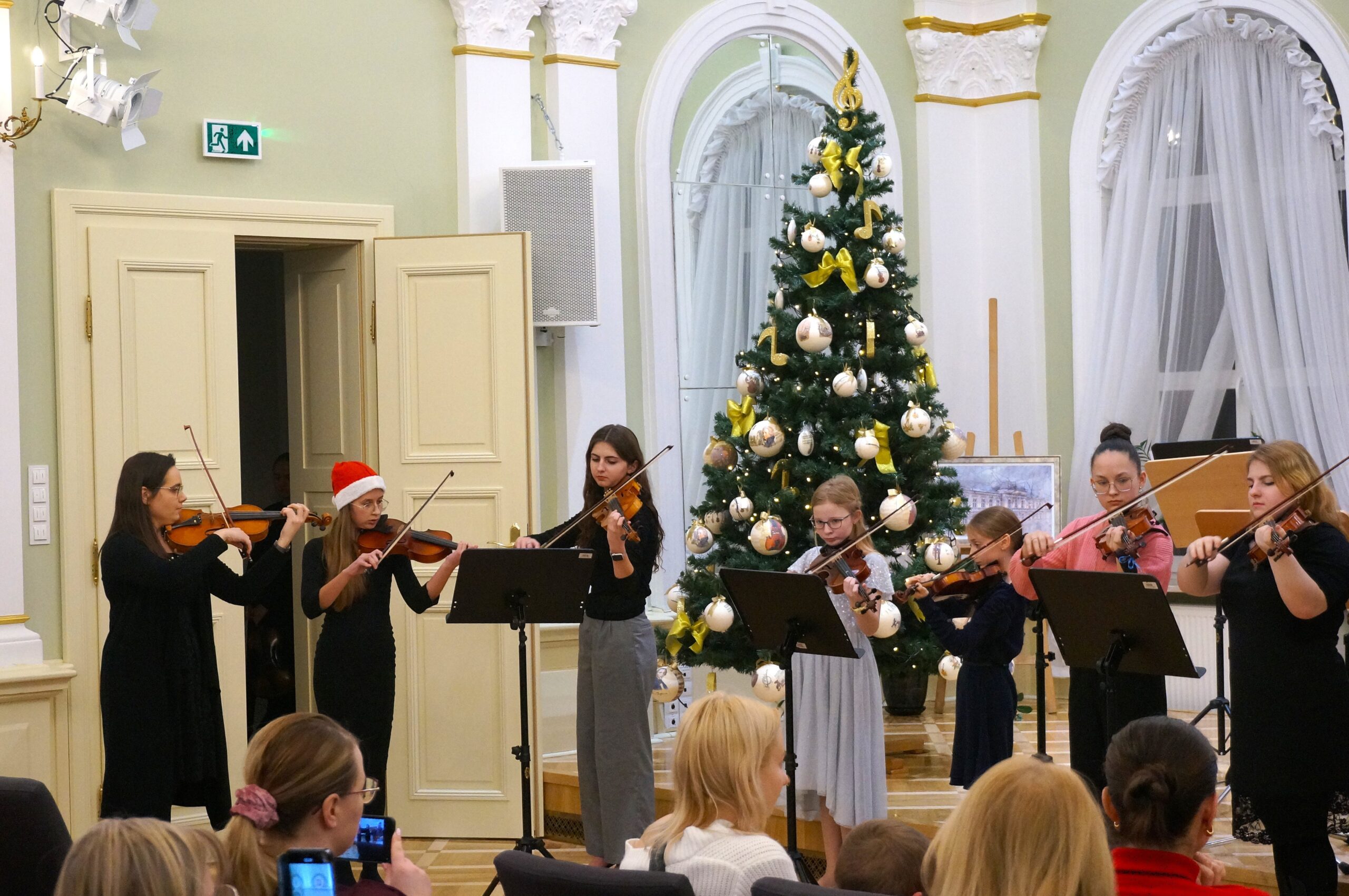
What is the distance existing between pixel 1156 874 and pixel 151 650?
2.97 m

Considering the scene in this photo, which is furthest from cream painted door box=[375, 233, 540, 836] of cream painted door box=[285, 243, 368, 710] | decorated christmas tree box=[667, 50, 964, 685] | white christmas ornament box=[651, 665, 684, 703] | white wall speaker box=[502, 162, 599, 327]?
decorated christmas tree box=[667, 50, 964, 685]

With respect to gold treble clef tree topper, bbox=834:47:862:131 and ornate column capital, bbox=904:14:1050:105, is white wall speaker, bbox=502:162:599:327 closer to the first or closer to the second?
gold treble clef tree topper, bbox=834:47:862:131

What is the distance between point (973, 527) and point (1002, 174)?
137 inches

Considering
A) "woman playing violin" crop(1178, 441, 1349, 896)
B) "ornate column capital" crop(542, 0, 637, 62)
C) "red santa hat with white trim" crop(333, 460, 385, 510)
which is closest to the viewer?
"woman playing violin" crop(1178, 441, 1349, 896)

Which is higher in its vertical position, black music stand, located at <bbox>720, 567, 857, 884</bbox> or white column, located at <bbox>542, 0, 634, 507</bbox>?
white column, located at <bbox>542, 0, 634, 507</bbox>

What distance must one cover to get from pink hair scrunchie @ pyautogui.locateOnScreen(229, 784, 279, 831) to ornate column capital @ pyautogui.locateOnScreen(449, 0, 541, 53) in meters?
4.38

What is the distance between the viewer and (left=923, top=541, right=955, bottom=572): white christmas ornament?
18.2 feet

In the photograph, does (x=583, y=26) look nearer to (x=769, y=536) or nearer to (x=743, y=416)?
(x=743, y=416)

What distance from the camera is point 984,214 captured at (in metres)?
7.51

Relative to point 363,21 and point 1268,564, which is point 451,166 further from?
point 1268,564

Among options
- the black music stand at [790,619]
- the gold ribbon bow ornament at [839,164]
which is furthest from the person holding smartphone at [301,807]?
the gold ribbon bow ornament at [839,164]

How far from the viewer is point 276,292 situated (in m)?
7.99

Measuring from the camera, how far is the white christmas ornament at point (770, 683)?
5.26 meters

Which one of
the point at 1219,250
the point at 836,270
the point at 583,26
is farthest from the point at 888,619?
the point at 1219,250
